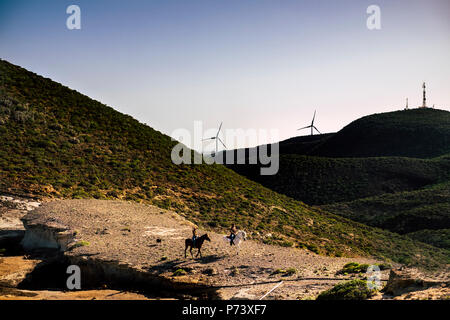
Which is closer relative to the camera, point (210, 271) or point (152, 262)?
point (210, 271)

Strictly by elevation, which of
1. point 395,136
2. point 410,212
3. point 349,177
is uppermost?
point 395,136

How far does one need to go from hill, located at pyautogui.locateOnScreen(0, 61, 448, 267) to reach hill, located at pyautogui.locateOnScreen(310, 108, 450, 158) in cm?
7305

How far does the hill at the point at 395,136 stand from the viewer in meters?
108

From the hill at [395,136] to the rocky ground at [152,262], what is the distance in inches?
3884

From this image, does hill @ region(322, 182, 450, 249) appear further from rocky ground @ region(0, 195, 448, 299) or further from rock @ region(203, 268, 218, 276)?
rock @ region(203, 268, 218, 276)

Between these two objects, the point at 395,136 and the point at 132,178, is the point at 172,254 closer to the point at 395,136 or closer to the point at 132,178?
the point at 132,178

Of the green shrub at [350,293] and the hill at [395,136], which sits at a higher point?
the hill at [395,136]

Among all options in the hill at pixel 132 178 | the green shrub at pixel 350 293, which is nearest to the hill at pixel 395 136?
the hill at pixel 132 178

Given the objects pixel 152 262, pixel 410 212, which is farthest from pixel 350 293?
pixel 410 212

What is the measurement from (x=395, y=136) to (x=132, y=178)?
10465 cm

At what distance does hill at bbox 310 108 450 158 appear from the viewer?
108438 millimetres

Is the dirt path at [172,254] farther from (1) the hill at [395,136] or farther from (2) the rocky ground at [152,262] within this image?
(1) the hill at [395,136]

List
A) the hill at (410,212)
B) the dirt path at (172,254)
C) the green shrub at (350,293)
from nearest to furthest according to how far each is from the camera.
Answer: the green shrub at (350,293) → the dirt path at (172,254) → the hill at (410,212)

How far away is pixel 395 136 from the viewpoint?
393 feet
